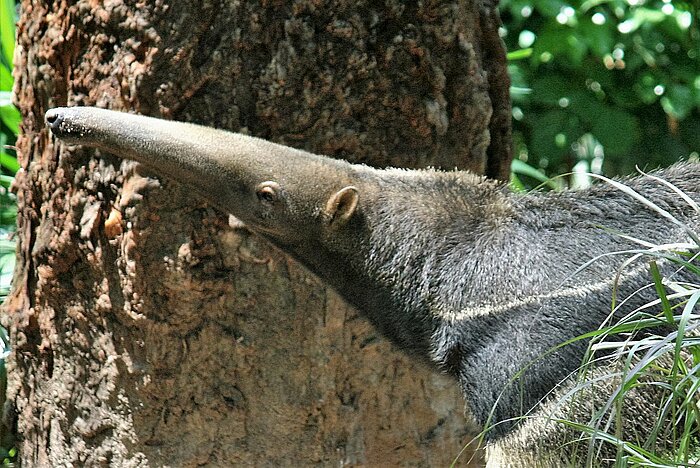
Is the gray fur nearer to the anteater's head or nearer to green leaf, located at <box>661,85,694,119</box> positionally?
the anteater's head

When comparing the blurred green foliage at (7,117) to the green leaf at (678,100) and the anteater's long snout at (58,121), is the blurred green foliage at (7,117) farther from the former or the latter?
the green leaf at (678,100)

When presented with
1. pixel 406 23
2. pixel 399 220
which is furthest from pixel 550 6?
pixel 399 220

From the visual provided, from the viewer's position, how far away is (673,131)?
808 cm

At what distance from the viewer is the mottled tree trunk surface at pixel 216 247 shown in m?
3.57

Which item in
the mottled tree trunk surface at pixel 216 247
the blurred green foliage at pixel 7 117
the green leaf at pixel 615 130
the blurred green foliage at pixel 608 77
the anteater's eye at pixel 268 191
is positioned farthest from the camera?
the green leaf at pixel 615 130

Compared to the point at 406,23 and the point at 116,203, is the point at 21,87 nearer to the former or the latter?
the point at 116,203

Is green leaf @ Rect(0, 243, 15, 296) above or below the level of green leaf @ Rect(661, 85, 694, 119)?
above

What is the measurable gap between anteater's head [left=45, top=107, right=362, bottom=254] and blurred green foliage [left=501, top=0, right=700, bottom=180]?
12.8 ft

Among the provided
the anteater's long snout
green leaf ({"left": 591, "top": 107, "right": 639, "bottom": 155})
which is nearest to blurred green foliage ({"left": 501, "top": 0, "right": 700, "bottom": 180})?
green leaf ({"left": 591, "top": 107, "right": 639, "bottom": 155})

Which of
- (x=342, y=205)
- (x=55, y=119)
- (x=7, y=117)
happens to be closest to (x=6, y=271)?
(x=7, y=117)

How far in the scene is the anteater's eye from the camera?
10.8 ft

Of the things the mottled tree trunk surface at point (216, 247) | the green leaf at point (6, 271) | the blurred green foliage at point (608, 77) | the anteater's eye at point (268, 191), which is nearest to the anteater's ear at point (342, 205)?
the anteater's eye at point (268, 191)

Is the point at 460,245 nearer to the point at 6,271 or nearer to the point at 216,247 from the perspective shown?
the point at 216,247

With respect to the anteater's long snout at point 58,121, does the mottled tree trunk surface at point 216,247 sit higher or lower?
lower
